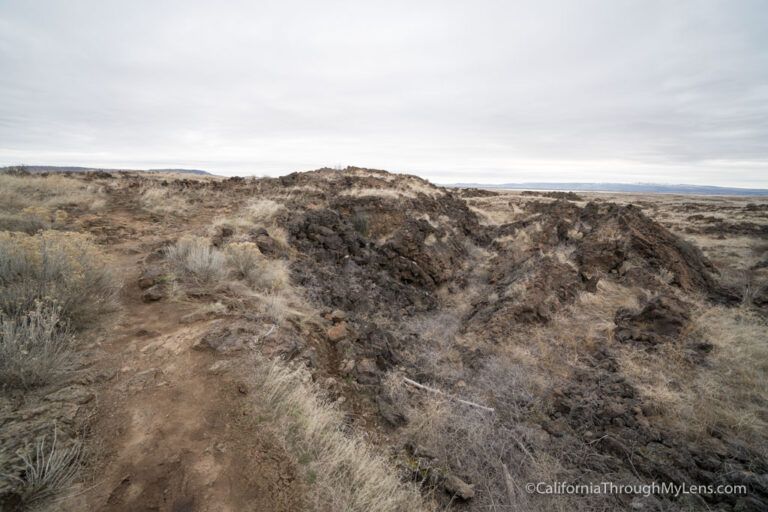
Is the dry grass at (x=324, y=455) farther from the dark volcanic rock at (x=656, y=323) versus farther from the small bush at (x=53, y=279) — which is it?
the dark volcanic rock at (x=656, y=323)

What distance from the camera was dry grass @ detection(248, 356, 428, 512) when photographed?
2.40 m

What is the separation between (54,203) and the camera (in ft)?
28.6

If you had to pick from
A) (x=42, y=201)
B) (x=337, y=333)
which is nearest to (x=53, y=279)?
(x=337, y=333)

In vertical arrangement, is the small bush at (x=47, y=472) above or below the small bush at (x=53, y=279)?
below

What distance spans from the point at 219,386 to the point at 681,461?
5283mm

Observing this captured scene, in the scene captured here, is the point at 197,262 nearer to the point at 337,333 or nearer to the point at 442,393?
the point at 337,333

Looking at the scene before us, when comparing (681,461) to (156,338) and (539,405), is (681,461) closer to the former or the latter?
(539,405)

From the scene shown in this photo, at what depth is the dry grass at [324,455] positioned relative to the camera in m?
2.40

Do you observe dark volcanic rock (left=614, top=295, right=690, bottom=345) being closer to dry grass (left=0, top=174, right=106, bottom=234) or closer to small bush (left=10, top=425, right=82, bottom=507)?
small bush (left=10, top=425, right=82, bottom=507)

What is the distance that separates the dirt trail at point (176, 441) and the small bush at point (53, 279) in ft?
1.78

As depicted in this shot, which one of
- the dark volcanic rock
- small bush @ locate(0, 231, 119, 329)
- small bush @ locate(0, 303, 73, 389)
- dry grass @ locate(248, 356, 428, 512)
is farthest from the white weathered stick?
small bush @ locate(0, 231, 119, 329)

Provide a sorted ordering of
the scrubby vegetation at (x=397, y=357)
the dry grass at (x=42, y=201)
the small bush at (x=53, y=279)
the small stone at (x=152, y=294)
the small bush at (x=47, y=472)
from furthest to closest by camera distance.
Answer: the dry grass at (x=42, y=201) → the small stone at (x=152, y=294) → the small bush at (x=53, y=279) → the scrubby vegetation at (x=397, y=357) → the small bush at (x=47, y=472)

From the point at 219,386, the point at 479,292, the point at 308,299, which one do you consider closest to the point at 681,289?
the point at 479,292

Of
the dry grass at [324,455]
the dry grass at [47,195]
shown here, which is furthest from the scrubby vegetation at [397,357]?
the dry grass at [47,195]
